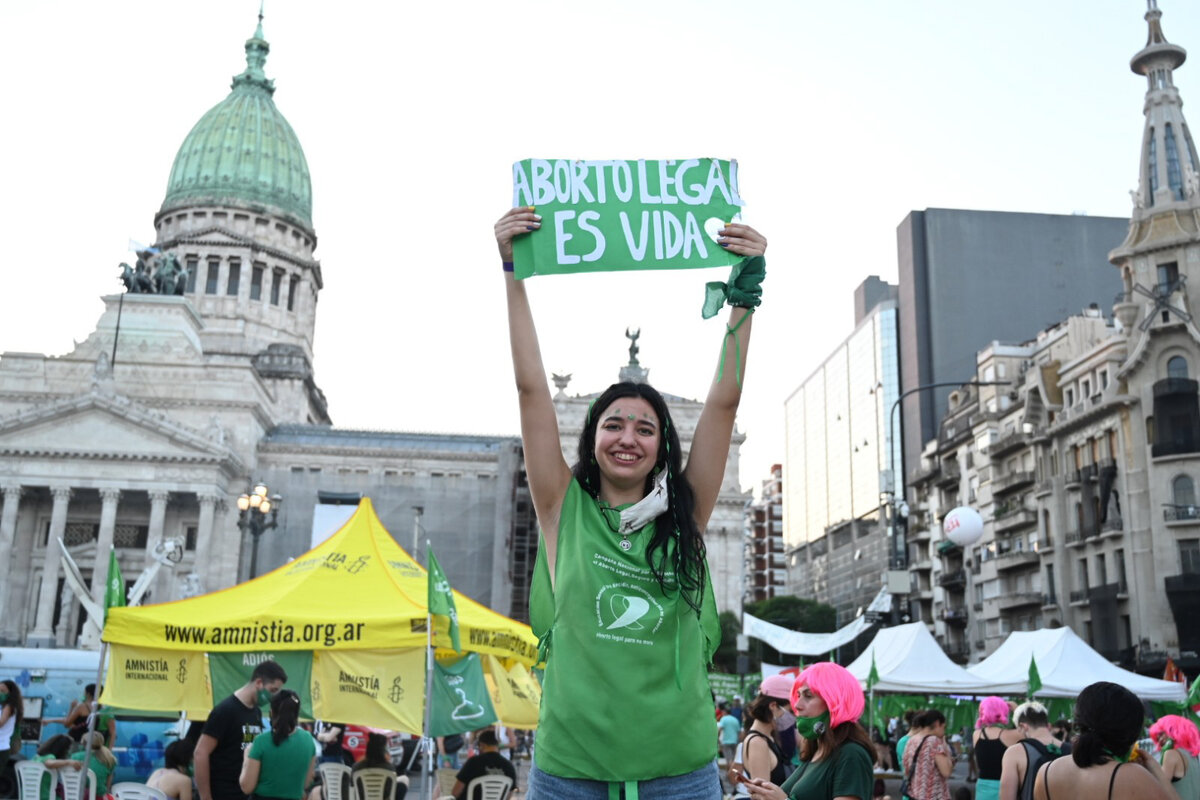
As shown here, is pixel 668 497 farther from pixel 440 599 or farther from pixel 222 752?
pixel 440 599

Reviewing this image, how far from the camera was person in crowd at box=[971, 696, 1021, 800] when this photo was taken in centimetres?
932

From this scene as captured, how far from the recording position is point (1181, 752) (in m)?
8.50

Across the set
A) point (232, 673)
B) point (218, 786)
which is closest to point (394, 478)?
point (232, 673)

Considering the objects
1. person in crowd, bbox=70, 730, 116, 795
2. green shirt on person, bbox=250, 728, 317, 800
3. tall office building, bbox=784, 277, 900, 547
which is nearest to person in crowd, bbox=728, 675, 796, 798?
green shirt on person, bbox=250, 728, 317, 800

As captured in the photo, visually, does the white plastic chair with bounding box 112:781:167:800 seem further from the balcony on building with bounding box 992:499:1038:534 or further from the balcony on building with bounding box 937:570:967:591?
the balcony on building with bounding box 937:570:967:591

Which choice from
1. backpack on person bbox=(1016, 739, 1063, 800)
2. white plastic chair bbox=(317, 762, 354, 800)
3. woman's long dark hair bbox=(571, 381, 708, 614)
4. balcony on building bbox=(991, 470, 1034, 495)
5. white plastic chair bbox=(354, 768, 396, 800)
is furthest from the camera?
balcony on building bbox=(991, 470, 1034, 495)

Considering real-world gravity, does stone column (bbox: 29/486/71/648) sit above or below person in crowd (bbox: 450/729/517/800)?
above

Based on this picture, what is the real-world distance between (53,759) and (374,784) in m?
2.95

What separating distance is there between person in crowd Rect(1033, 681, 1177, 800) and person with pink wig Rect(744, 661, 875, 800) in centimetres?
69

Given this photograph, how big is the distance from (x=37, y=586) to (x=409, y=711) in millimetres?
52249

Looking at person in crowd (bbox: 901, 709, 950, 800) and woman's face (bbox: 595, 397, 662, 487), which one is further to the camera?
person in crowd (bbox: 901, 709, 950, 800)

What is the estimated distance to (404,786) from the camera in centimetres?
1271

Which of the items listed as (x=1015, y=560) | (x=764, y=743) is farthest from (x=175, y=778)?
(x=1015, y=560)

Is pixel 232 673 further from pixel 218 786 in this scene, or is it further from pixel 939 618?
pixel 939 618
